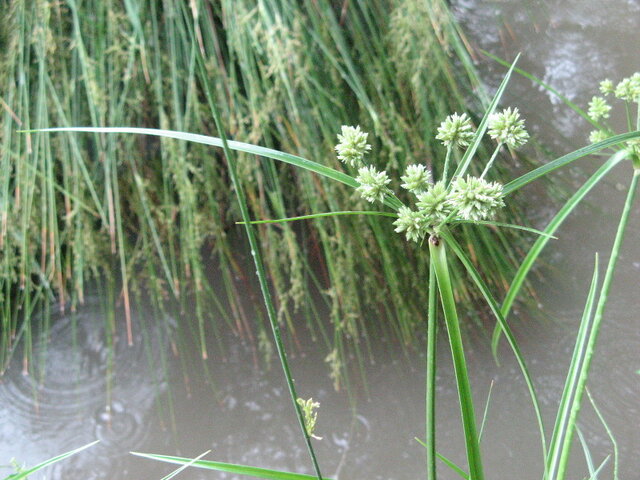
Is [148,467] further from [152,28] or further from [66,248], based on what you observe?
[152,28]

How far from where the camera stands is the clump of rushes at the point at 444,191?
0.88 ft

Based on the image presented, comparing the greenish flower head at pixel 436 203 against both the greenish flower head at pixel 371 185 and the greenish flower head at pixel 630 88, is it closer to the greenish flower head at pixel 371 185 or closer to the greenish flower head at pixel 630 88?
the greenish flower head at pixel 371 185

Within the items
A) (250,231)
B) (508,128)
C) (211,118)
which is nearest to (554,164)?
(508,128)

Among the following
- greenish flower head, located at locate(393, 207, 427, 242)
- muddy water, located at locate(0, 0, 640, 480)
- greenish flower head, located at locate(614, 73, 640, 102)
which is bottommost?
muddy water, located at locate(0, 0, 640, 480)

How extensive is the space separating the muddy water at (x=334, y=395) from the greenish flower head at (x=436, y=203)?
544 mm

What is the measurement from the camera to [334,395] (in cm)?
80

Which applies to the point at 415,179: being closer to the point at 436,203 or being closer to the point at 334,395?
the point at 436,203

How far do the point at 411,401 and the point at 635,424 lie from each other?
0.86 ft

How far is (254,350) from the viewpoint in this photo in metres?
0.83

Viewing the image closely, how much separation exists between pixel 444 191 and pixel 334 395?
567 mm

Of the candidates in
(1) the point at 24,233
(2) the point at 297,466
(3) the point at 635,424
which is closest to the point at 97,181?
(1) the point at 24,233

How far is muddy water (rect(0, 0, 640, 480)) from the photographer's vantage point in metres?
0.75

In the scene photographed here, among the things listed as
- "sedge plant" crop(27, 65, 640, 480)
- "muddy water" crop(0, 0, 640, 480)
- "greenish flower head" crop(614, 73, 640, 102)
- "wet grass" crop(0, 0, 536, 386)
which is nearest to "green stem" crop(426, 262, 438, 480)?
"sedge plant" crop(27, 65, 640, 480)

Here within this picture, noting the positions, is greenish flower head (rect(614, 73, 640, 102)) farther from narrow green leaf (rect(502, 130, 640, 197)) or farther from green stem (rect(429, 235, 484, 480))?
green stem (rect(429, 235, 484, 480))
